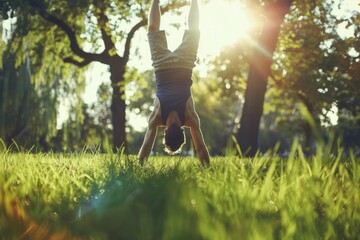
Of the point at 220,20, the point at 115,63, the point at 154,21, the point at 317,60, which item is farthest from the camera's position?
the point at 115,63

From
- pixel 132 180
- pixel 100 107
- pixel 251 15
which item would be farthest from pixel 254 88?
pixel 100 107

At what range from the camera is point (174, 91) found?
5895 millimetres

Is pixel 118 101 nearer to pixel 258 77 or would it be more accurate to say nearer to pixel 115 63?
pixel 115 63

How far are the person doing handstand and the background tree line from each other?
37.6 inches

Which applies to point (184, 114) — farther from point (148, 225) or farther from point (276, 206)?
point (148, 225)

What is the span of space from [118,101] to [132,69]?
5.67ft

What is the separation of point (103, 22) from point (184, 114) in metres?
10.2

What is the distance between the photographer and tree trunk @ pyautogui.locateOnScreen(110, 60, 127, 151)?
16381 millimetres

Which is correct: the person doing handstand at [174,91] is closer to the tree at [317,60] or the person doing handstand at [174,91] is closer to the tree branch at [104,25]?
the tree at [317,60]

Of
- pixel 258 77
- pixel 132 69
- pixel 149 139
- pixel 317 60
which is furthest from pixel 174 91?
pixel 132 69

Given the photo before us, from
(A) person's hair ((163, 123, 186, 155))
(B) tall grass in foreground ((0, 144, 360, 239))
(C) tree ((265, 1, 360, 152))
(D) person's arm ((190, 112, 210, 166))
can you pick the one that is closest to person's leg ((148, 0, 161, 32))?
(D) person's arm ((190, 112, 210, 166))

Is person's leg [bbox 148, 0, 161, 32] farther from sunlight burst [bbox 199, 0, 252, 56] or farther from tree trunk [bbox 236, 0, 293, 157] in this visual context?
sunlight burst [bbox 199, 0, 252, 56]

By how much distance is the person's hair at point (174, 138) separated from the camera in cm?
539

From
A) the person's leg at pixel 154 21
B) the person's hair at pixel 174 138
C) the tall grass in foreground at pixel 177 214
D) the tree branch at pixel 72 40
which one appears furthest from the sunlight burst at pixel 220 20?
the tall grass in foreground at pixel 177 214
